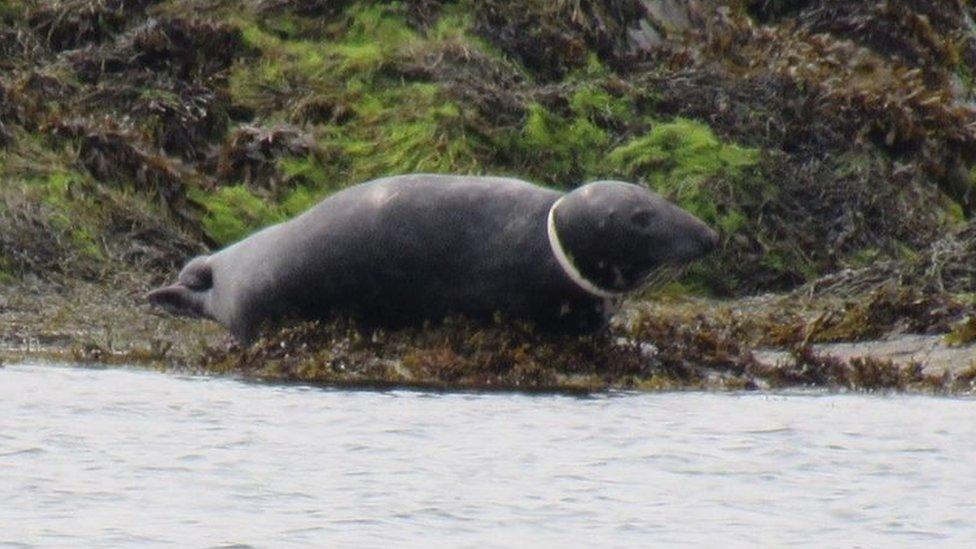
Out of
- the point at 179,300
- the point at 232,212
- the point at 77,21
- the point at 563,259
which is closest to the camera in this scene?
the point at 563,259

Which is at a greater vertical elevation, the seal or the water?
the seal

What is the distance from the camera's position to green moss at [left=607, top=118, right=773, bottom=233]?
40.8 feet

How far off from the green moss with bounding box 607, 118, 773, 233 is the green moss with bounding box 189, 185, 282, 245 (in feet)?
5.75

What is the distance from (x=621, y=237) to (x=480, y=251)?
478 mm

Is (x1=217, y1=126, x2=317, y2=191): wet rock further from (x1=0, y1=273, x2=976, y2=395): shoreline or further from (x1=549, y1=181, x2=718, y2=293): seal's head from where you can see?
(x1=549, y1=181, x2=718, y2=293): seal's head

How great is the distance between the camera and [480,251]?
903 centimetres

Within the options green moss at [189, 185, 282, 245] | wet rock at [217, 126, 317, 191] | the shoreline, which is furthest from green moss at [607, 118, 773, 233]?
the shoreline

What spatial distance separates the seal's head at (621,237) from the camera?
8.92 metres

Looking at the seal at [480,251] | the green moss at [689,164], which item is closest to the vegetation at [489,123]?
the green moss at [689,164]

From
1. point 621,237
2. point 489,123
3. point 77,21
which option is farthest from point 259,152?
point 621,237

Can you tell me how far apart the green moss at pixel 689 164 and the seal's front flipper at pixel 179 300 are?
294 centimetres

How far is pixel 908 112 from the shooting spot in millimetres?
13258

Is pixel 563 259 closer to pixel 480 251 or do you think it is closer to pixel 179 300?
pixel 480 251

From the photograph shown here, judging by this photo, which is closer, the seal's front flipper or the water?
the water
